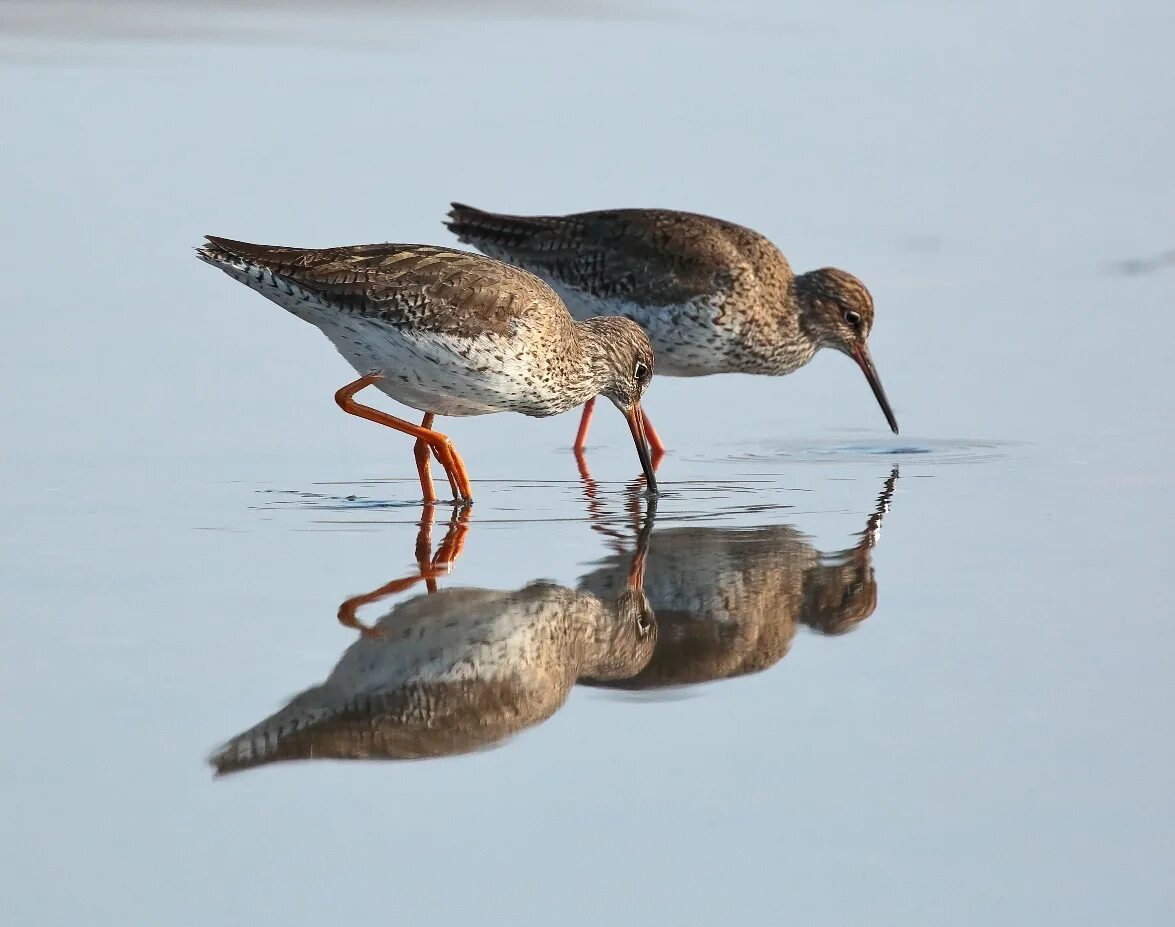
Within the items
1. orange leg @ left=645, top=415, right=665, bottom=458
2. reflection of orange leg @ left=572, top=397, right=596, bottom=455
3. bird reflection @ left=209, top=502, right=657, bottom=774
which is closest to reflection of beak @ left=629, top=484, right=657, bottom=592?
bird reflection @ left=209, top=502, right=657, bottom=774

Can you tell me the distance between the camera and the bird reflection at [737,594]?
674 centimetres

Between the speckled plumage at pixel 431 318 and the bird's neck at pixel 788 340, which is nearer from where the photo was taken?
the speckled plumage at pixel 431 318

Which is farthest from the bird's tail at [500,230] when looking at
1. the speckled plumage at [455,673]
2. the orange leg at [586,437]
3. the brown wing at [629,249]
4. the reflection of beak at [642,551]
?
the speckled plumage at [455,673]

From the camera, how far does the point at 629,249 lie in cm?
1261

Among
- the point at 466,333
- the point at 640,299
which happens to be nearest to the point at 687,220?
the point at 640,299

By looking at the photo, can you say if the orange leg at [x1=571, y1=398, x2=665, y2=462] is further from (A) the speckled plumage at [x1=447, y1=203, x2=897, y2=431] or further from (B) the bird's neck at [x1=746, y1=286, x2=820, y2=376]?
(B) the bird's neck at [x1=746, y1=286, x2=820, y2=376]

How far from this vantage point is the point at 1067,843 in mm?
5043

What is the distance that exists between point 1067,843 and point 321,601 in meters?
3.34

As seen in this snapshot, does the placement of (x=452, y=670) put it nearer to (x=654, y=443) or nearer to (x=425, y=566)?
(x=425, y=566)

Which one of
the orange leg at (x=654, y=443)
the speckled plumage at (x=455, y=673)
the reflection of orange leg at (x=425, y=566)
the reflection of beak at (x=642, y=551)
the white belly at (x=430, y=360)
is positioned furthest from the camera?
the orange leg at (x=654, y=443)

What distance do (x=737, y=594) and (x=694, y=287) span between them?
16.8ft

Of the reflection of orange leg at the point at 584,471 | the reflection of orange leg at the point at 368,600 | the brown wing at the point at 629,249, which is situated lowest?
the reflection of orange leg at the point at 368,600

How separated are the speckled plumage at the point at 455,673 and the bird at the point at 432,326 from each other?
7.59 ft

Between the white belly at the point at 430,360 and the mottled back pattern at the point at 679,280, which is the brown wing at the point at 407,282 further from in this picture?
the mottled back pattern at the point at 679,280
